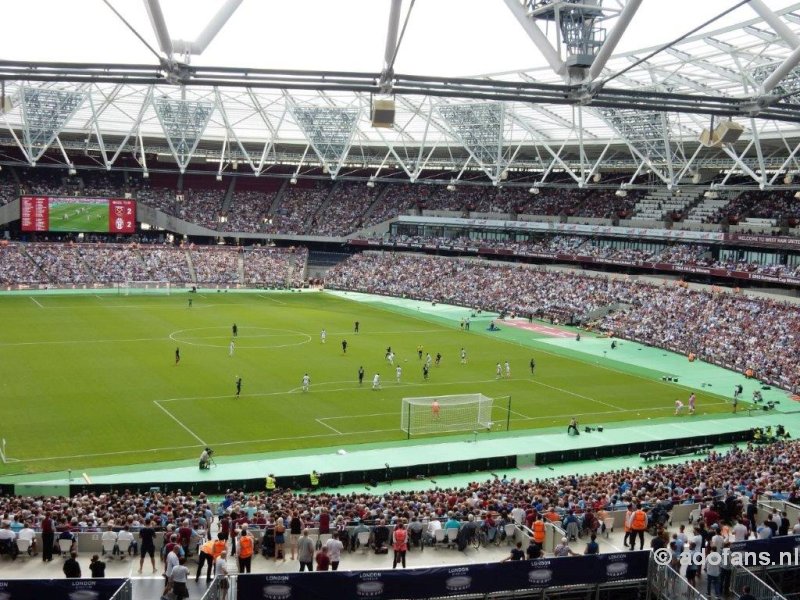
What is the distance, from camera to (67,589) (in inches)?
536

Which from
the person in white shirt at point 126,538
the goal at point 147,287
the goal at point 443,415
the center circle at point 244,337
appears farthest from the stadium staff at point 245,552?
the goal at point 147,287

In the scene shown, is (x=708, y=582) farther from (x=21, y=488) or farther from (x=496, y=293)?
(x=496, y=293)

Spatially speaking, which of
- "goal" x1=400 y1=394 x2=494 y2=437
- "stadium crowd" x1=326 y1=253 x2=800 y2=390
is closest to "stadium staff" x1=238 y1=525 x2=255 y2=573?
"goal" x1=400 y1=394 x2=494 y2=437

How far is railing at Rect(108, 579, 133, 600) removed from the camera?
13095 mm

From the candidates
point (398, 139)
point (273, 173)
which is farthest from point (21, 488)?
point (273, 173)

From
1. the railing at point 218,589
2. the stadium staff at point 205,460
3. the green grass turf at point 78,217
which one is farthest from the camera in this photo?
the green grass turf at point 78,217

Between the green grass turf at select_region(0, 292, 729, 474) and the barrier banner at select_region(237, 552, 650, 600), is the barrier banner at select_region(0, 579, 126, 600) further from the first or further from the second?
the green grass turf at select_region(0, 292, 729, 474)

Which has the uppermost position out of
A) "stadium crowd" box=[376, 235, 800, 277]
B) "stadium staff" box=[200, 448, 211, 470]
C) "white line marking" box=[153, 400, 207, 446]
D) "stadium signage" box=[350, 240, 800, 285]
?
"stadium crowd" box=[376, 235, 800, 277]

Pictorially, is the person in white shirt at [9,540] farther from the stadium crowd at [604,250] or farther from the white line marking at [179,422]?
the stadium crowd at [604,250]

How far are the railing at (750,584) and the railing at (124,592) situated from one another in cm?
1119

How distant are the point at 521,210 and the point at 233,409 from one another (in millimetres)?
61430

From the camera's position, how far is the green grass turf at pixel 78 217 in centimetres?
8588

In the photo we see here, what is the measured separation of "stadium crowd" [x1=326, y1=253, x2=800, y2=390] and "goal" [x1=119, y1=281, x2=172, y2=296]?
18.4m

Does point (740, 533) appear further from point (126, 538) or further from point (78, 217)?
point (78, 217)
